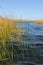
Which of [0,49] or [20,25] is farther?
[20,25]

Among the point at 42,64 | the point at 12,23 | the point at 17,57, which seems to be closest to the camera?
the point at 42,64

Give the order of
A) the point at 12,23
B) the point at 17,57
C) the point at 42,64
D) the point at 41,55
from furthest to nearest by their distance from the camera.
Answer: the point at 12,23, the point at 41,55, the point at 17,57, the point at 42,64

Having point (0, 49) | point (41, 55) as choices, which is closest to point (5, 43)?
point (0, 49)

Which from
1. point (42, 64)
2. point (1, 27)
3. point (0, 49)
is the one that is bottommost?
point (42, 64)

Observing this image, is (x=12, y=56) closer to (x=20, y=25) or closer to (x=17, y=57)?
(x=17, y=57)

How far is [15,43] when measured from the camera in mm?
6730

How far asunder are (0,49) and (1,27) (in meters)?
0.86

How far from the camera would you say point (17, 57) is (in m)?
5.73

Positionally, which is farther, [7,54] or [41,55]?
[41,55]

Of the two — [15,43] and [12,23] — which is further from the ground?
[12,23]

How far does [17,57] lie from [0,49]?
0.51m

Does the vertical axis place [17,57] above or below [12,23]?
below

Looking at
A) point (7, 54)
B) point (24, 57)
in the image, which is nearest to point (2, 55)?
point (7, 54)

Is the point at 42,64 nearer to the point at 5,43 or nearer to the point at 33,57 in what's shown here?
the point at 33,57
